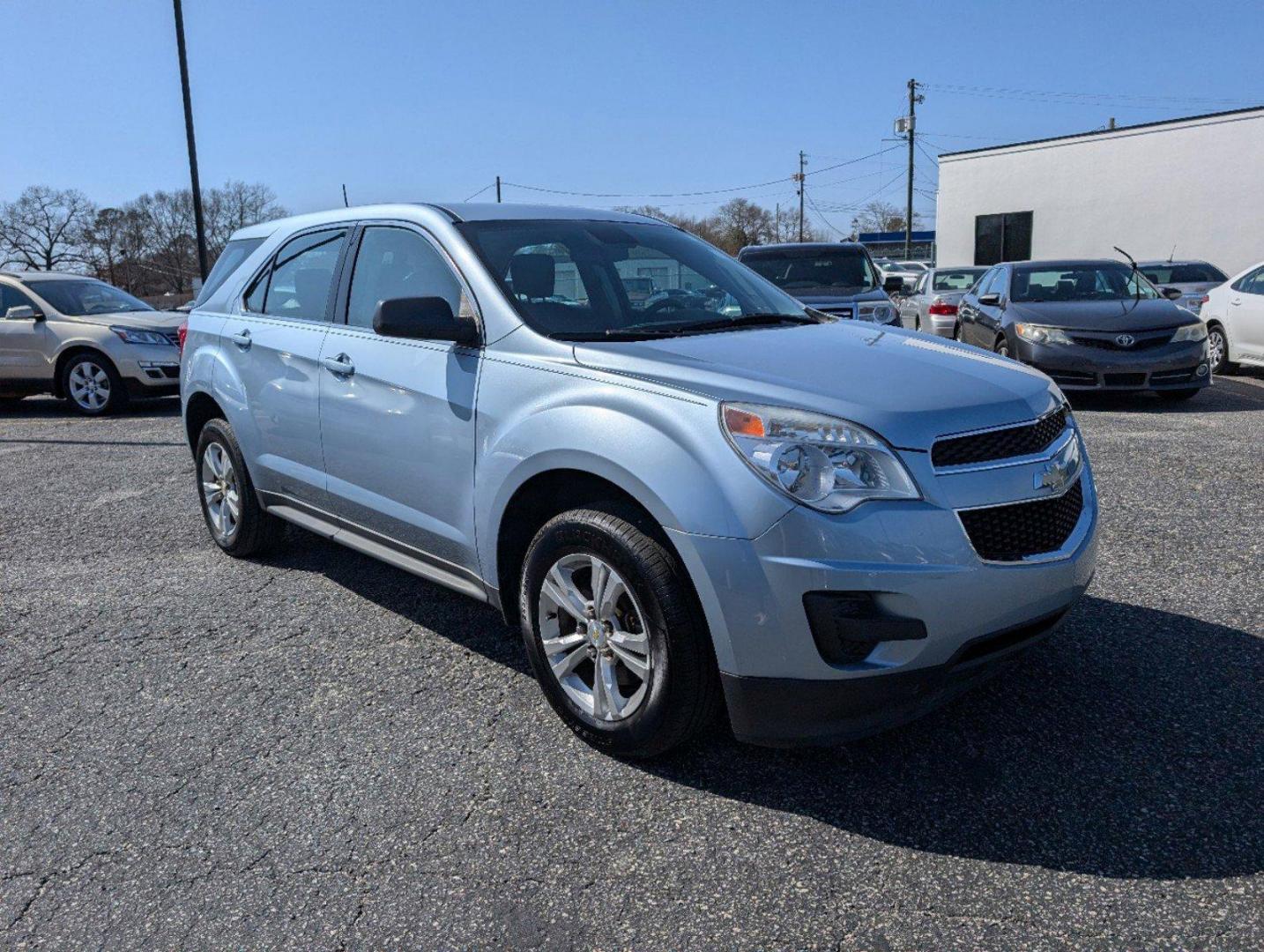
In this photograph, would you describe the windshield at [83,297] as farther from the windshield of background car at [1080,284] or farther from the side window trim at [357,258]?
the windshield of background car at [1080,284]

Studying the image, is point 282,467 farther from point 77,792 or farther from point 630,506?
point 630,506

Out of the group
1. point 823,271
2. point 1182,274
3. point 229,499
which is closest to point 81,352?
point 229,499

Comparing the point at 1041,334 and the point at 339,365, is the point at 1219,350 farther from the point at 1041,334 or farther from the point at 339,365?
the point at 339,365

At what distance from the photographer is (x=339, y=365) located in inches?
167

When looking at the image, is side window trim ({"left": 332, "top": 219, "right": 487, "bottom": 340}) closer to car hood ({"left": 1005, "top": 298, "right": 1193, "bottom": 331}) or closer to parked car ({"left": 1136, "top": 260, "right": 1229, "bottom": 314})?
car hood ({"left": 1005, "top": 298, "right": 1193, "bottom": 331})

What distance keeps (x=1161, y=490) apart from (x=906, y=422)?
Result: 440cm

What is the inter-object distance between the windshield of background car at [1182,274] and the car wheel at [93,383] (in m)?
15.8

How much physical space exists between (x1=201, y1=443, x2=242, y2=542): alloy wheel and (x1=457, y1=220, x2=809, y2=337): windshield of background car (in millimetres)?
2147

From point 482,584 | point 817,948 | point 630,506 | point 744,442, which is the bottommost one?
point 817,948

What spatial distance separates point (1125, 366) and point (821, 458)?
8.10 metres

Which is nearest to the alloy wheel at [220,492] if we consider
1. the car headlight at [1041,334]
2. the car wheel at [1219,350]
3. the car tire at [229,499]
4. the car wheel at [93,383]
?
the car tire at [229,499]

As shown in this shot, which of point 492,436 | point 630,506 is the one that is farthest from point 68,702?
point 630,506

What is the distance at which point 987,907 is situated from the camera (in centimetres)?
247

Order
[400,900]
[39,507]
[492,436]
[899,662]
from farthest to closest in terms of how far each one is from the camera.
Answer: [39,507] < [492,436] < [899,662] < [400,900]
